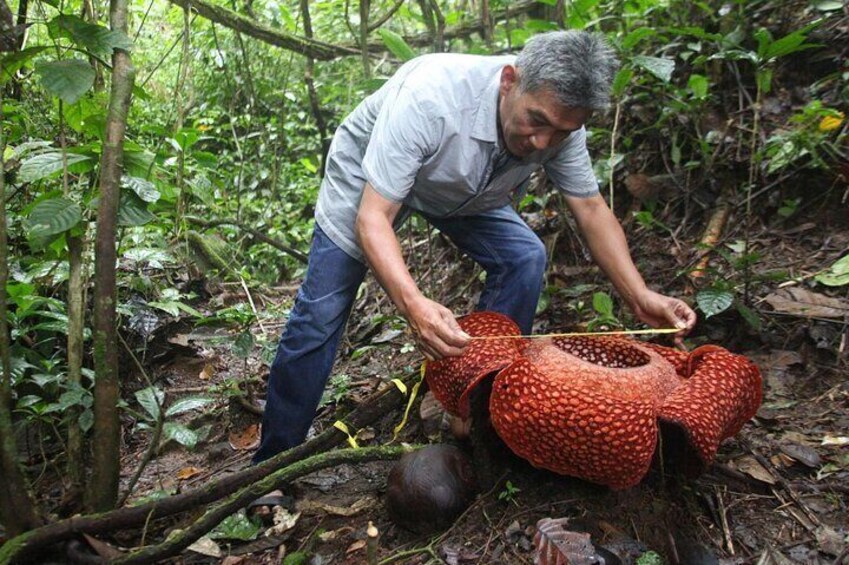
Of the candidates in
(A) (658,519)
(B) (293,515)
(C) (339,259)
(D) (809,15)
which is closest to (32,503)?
(B) (293,515)

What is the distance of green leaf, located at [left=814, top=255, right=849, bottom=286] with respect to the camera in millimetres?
3232

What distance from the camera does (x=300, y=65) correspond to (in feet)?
24.2

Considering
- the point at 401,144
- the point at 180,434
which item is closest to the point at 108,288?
the point at 180,434

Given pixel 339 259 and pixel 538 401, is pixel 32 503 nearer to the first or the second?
pixel 339 259

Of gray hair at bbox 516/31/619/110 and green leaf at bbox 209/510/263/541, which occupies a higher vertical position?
gray hair at bbox 516/31/619/110

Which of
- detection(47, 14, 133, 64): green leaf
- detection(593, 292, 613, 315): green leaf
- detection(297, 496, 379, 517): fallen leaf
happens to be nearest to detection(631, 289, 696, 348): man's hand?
detection(593, 292, 613, 315): green leaf

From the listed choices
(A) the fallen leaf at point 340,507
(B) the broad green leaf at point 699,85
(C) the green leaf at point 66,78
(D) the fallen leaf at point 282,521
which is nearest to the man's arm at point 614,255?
(B) the broad green leaf at point 699,85

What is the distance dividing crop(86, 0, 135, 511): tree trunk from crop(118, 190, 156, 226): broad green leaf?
0.07 metres

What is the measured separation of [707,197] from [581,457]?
2723 millimetres

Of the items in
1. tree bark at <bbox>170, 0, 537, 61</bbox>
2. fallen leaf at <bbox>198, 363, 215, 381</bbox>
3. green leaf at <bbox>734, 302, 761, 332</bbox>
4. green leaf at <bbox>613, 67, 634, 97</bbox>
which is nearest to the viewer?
green leaf at <bbox>734, 302, 761, 332</bbox>

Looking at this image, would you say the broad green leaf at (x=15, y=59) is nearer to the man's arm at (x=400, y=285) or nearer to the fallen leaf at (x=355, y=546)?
the man's arm at (x=400, y=285)

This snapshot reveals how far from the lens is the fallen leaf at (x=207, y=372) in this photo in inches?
177

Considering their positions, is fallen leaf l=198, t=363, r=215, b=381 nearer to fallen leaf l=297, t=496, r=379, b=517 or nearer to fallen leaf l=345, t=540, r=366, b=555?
fallen leaf l=297, t=496, r=379, b=517

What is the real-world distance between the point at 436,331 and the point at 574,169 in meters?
1.27
